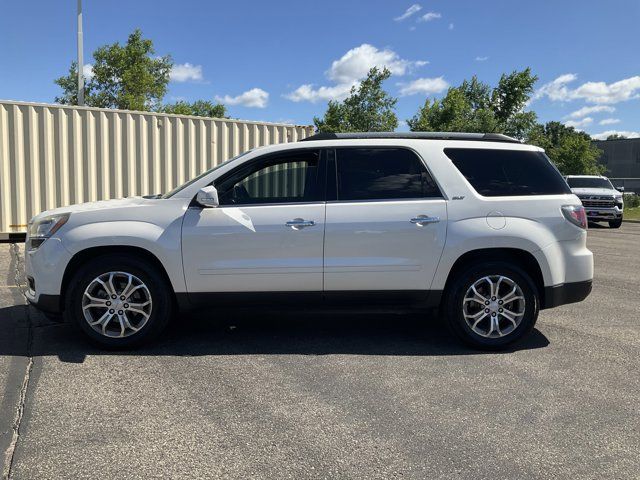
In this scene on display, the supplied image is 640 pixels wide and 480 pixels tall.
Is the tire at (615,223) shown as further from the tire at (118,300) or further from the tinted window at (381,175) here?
the tire at (118,300)

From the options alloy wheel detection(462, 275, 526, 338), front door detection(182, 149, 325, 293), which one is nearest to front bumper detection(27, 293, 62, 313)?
front door detection(182, 149, 325, 293)

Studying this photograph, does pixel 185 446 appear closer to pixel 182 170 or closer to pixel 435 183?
pixel 435 183

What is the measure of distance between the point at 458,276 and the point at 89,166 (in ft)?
28.1

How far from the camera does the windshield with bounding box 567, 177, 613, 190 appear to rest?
66.1 ft

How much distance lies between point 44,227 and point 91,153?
6.73m

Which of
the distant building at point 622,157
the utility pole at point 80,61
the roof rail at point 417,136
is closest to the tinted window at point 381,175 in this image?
the roof rail at point 417,136

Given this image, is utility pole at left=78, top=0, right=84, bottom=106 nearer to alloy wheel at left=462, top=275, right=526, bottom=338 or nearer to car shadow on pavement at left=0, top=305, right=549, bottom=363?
car shadow on pavement at left=0, top=305, right=549, bottom=363

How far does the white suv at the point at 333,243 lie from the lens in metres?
4.45

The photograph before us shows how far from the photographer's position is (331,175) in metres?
4.65

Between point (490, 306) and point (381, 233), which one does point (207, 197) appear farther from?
point (490, 306)

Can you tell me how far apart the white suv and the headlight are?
1 centimetres

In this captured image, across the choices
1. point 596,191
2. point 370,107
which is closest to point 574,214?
point 596,191

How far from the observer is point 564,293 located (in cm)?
466

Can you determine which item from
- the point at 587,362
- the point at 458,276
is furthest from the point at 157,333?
the point at 587,362
